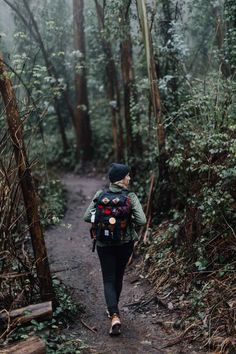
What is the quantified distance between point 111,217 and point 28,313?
153 centimetres

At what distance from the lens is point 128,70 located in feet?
42.1

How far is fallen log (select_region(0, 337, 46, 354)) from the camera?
468 centimetres

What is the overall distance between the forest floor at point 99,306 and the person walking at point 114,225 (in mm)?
302

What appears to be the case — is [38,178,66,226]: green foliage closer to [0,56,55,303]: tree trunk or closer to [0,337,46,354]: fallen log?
[0,56,55,303]: tree trunk

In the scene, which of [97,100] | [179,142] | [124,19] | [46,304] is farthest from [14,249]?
[97,100]

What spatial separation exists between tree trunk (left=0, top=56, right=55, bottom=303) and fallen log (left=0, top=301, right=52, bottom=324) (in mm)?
366

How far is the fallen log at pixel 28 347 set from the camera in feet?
15.4

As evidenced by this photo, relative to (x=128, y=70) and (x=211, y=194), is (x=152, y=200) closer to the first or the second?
Result: (x=211, y=194)

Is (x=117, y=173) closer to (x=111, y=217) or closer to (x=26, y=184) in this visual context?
(x=111, y=217)

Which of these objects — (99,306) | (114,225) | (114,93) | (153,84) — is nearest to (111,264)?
(114,225)

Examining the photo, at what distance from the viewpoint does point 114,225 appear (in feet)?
18.7

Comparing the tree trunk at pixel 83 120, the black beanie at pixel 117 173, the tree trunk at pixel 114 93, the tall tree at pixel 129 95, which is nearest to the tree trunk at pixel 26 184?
the black beanie at pixel 117 173

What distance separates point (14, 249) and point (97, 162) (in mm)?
13903

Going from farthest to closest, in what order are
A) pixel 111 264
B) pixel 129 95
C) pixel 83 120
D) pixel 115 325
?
pixel 83 120 → pixel 129 95 → pixel 111 264 → pixel 115 325
